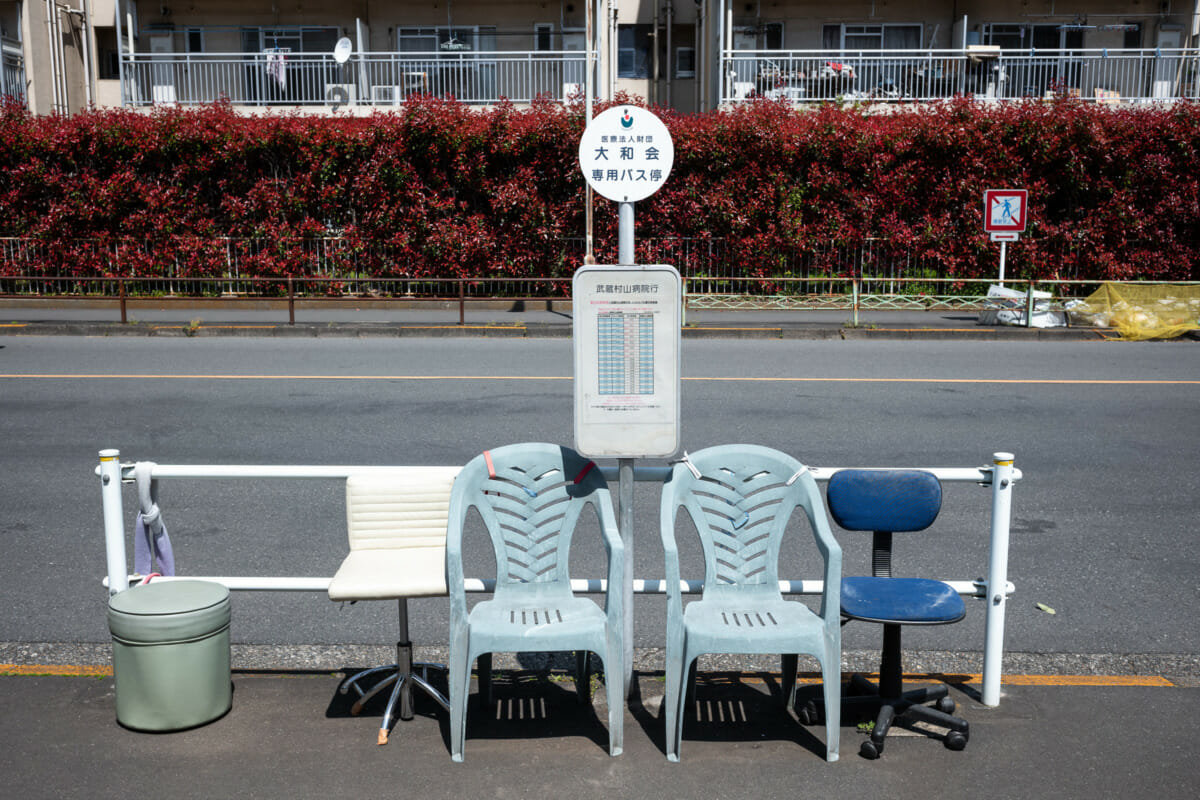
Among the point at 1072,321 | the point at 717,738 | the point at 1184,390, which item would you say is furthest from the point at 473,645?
the point at 1072,321

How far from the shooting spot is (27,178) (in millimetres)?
22203

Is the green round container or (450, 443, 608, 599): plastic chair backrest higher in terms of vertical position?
(450, 443, 608, 599): plastic chair backrest

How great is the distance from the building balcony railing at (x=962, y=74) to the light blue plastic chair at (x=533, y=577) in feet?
76.0

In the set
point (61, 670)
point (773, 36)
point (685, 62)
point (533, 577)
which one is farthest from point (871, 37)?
point (61, 670)

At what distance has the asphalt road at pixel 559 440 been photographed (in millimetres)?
5707

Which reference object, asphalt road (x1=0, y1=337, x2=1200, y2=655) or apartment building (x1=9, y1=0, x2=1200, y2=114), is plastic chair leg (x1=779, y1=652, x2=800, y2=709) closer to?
asphalt road (x1=0, y1=337, x2=1200, y2=655)

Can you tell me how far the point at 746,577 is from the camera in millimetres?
4367

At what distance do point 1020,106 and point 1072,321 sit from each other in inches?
237

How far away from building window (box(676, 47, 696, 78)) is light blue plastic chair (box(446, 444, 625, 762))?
27455 mm

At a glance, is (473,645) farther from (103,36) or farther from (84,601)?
(103,36)

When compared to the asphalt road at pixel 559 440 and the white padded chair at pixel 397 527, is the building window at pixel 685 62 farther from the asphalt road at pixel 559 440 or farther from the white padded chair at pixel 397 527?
the white padded chair at pixel 397 527

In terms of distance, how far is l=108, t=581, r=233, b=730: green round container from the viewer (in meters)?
4.04

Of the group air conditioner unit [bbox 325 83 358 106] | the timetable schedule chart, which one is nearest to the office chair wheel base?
the timetable schedule chart

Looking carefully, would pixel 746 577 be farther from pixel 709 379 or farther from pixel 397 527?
pixel 709 379
